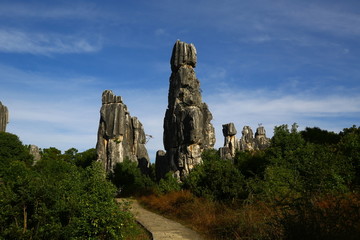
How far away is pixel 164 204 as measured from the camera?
58.6ft

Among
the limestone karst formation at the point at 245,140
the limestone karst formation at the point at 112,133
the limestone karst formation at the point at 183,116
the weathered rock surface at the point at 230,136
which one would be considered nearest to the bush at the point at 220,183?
the limestone karst formation at the point at 183,116

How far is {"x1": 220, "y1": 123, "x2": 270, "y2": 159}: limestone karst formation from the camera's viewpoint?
5393cm

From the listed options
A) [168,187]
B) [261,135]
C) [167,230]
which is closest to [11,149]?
[168,187]

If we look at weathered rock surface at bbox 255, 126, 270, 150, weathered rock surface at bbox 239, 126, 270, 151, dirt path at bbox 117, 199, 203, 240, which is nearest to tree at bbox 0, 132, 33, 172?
dirt path at bbox 117, 199, 203, 240

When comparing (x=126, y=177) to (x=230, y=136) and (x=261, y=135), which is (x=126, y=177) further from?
(x=261, y=135)

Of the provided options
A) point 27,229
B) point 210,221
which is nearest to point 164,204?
point 210,221

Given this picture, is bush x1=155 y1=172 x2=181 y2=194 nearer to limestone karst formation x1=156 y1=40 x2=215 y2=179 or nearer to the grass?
the grass

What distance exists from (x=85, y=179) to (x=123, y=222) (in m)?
2.29

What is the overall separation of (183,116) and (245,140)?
145ft

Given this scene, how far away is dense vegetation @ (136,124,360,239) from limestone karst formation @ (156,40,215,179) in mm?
3973

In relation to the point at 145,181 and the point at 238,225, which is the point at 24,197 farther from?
the point at 145,181

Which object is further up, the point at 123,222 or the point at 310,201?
the point at 310,201

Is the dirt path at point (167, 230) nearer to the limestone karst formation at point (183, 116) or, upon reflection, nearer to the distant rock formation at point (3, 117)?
the limestone karst formation at point (183, 116)

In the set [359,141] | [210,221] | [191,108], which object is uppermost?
[191,108]
